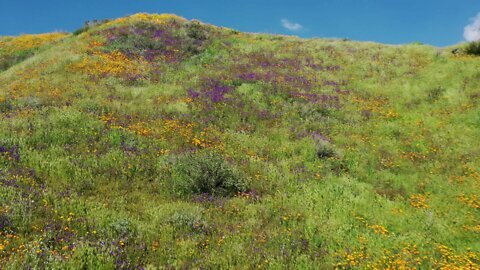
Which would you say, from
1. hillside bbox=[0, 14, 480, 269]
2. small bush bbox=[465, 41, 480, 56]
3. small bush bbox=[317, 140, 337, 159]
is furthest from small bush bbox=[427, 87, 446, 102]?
small bush bbox=[317, 140, 337, 159]

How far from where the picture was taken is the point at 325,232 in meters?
8.14

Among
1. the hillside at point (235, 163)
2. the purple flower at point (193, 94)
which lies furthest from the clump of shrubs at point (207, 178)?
the purple flower at point (193, 94)

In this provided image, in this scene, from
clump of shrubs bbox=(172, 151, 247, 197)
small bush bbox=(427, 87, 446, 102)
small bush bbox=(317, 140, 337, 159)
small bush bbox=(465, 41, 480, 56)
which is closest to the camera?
clump of shrubs bbox=(172, 151, 247, 197)

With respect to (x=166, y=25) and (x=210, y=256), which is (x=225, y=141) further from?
(x=166, y=25)

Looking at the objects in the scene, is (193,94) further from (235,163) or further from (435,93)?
(435,93)

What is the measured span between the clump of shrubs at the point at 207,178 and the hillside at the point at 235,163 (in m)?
0.05

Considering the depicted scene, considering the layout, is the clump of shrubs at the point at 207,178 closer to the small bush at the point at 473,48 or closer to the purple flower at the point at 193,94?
the purple flower at the point at 193,94

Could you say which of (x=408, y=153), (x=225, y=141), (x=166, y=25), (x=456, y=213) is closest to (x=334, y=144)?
(x=408, y=153)

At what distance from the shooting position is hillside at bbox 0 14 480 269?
718 centimetres

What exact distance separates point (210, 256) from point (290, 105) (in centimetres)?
1176

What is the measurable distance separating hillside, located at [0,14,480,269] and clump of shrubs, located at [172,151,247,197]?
0.05m

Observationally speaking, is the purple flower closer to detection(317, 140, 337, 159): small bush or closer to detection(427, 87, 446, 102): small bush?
detection(317, 140, 337, 159): small bush

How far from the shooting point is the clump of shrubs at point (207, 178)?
987 cm

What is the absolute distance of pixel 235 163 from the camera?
1141 centimetres
